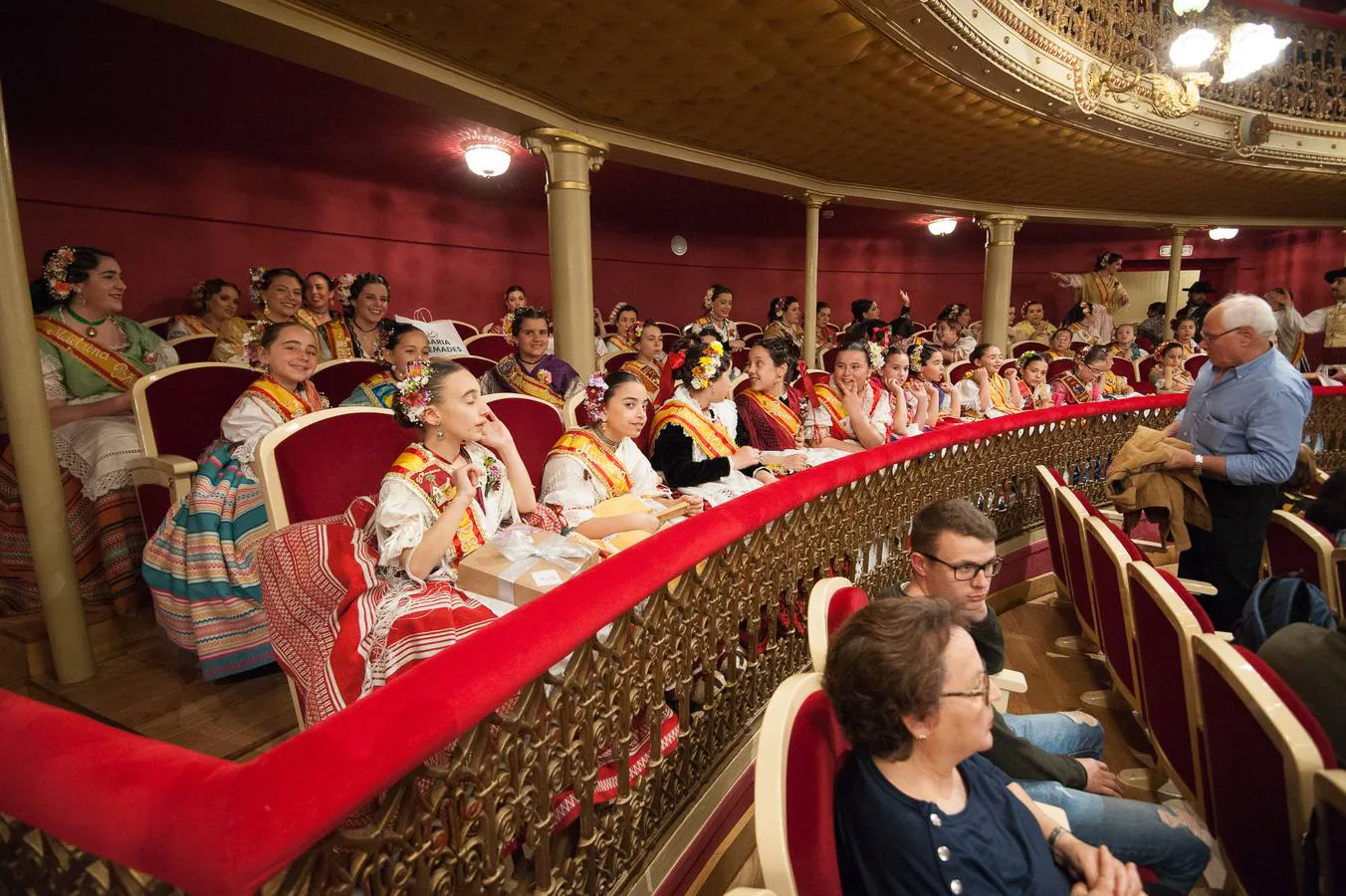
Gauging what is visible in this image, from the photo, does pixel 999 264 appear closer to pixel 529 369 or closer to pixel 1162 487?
pixel 1162 487

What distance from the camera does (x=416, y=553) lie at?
171 cm

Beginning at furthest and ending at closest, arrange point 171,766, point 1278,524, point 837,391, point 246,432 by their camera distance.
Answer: point 837,391, point 1278,524, point 246,432, point 171,766

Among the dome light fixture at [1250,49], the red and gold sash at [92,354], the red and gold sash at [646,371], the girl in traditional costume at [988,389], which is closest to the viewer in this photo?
the red and gold sash at [92,354]

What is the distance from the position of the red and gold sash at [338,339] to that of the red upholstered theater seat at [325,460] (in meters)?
2.57

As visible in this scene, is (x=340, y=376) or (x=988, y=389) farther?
(x=988, y=389)

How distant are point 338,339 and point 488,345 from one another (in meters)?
1.22

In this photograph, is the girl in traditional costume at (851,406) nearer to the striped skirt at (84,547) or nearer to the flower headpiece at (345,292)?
the flower headpiece at (345,292)

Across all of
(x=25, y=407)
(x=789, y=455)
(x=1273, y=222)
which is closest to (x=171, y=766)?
(x=25, y=407)

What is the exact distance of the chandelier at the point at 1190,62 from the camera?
5516mm

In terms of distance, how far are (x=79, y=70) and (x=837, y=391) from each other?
5.13m

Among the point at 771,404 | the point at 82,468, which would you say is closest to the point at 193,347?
the point at 82,468

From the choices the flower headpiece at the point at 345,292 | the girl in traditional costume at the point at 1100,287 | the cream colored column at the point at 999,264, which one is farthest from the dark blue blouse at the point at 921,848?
the girl in traditional costume at the point at 1100,287

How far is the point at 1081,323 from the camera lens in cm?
929

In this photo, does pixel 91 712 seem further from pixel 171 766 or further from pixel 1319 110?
pixel 1319 110
